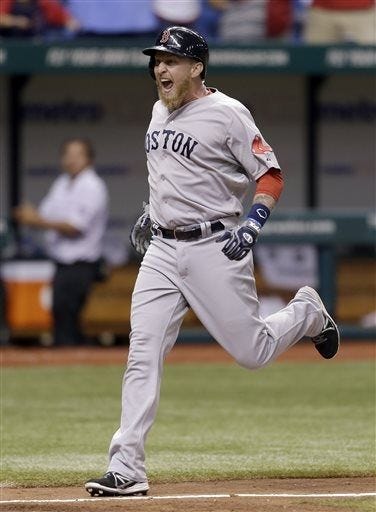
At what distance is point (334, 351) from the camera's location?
22.0ft

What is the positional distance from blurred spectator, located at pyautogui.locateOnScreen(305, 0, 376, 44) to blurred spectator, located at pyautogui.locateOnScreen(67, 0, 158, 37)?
169 cm

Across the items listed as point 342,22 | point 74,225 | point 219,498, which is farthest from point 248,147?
point 342,22

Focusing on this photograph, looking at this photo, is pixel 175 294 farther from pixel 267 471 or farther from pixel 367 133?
pixel 367 133

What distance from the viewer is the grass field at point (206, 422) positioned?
670cm

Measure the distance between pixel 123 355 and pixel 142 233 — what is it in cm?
686

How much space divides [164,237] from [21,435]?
93.1 inches

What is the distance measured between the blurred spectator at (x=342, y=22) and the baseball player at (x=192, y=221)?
9.03m

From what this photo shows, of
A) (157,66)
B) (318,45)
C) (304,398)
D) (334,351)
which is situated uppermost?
(318,45)

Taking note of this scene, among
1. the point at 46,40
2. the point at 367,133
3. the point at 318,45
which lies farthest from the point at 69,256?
the point at 367,133

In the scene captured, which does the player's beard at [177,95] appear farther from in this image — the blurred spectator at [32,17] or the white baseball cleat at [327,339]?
the blurred spectator at [32,17]

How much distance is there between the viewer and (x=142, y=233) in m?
6.33

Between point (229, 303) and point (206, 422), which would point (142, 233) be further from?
point (206, 422)

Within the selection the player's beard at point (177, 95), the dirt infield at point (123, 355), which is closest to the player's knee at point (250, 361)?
the player's beard at point (177, 95)

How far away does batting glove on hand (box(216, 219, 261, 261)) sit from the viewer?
5750mm
